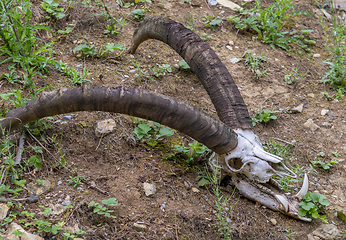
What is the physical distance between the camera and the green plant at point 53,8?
3.85 metres

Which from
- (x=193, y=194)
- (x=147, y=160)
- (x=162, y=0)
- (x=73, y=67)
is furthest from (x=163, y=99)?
(x=162, y=0)

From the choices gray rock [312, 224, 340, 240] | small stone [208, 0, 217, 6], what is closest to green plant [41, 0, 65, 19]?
small stone [208, 0, 217, 6]

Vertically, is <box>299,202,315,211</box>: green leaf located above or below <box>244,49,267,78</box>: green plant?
below

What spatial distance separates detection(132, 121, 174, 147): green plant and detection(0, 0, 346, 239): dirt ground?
0.19 ft

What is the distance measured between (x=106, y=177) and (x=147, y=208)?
1.40 ft

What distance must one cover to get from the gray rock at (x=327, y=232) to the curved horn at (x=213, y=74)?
1.01m

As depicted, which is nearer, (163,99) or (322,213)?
(163,99)

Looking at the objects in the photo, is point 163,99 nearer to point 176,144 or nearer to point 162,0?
point 176,144

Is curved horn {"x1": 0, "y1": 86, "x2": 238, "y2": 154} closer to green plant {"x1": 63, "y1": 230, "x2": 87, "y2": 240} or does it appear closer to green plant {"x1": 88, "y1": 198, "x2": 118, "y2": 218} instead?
green plant {"x1": 88, "y1": 198, "x2": 118, "y2": 218}

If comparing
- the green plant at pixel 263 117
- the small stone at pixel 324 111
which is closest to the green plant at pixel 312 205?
the green plant at pixel 263 117

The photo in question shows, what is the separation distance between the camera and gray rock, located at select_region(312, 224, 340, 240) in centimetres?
238

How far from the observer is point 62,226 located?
6.38ft

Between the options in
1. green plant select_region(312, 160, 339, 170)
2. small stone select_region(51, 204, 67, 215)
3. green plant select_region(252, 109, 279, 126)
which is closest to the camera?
small stone select_region(51, 204, 67, 215)

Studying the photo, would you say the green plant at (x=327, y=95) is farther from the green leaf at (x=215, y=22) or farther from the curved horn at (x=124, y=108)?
the curved horn at (x=124, y=108)
